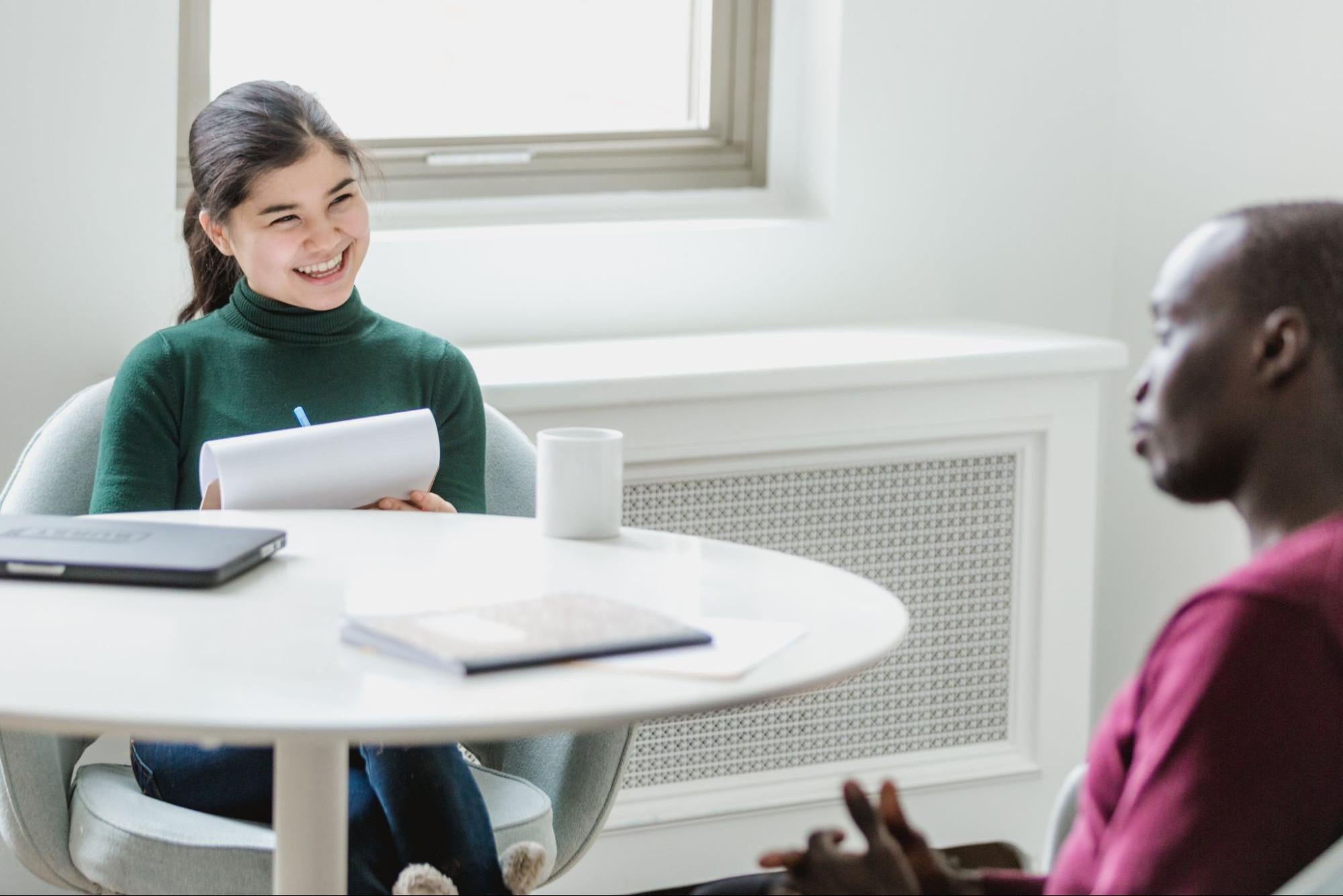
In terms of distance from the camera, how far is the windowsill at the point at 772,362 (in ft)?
7.23

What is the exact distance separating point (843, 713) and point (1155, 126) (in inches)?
40.1

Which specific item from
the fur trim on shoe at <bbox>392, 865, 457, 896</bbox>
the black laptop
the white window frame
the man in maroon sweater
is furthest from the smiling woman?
the man in maroon sweater

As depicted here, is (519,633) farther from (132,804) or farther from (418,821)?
(132,804)

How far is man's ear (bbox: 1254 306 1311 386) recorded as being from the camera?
36.9 inches

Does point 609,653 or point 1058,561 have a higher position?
point 609,653

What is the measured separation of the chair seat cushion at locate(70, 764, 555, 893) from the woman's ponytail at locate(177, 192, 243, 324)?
59cm

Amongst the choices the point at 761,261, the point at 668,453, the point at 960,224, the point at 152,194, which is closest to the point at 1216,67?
the point at 960,224

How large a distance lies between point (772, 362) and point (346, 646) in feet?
4.05

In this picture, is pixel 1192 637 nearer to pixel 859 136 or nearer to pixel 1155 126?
pixel 859 136

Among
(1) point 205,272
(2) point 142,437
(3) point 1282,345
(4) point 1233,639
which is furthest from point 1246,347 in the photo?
(1) point 205,272

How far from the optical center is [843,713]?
2482 millimetres

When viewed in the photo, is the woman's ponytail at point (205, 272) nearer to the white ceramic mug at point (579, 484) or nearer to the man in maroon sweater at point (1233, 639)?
the white ceramic mug at point (579, 484)

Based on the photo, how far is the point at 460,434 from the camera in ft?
6.08

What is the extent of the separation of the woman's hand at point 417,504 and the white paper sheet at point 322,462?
0.05 metres
